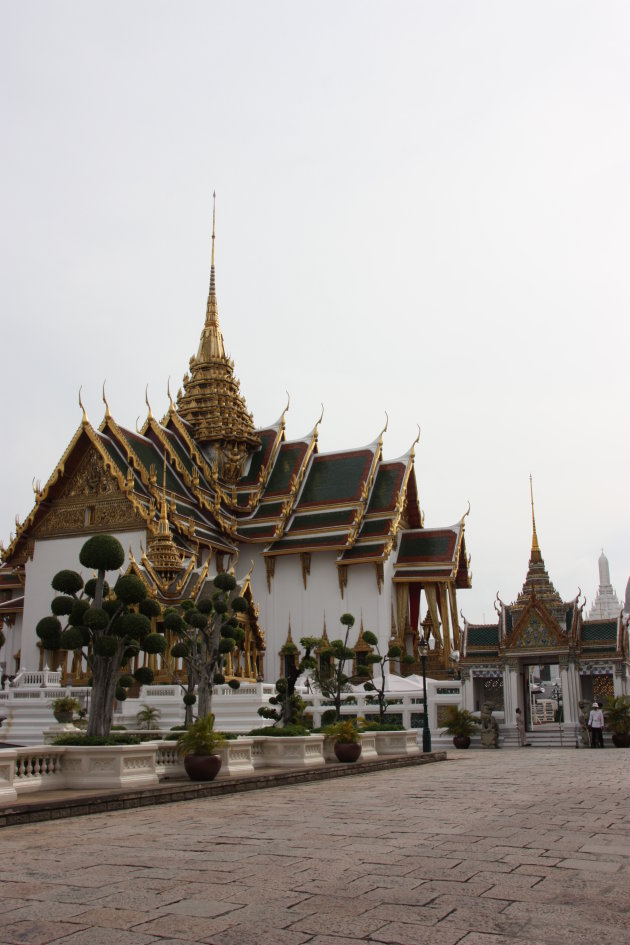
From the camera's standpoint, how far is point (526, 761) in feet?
51.3

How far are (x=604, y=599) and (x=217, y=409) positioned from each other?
178 ft

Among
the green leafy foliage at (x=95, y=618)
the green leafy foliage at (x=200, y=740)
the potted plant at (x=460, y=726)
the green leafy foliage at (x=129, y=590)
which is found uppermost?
the green leafy foliage at (x=129, y=590)

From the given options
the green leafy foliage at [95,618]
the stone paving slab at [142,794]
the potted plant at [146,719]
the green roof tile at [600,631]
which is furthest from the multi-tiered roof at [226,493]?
the green leafy foliage at [95,618]

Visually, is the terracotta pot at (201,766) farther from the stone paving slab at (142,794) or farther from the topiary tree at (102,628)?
the topiary tree at (102,628)

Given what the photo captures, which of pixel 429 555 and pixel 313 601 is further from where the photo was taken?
pixel 429 555

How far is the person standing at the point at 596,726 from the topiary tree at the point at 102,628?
39.6ft

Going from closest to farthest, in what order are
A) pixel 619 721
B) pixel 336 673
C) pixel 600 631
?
pixel 336 673
pixel 619 721
pixel 600 631

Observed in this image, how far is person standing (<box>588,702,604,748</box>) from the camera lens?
788 inches

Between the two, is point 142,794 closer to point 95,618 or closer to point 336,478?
point 95,618

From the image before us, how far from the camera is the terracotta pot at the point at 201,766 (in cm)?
1057

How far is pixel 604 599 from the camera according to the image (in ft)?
259

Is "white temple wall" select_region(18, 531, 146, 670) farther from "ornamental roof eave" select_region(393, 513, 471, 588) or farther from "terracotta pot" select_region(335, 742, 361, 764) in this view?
"terracotta pot" select_region(335, 742, 361, 764)

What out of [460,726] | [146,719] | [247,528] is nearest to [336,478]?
[247,528]

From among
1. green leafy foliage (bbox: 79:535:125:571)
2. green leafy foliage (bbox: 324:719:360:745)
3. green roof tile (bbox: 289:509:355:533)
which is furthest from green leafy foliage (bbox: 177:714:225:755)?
green roof tile (bbox: 289:509:355:533)
